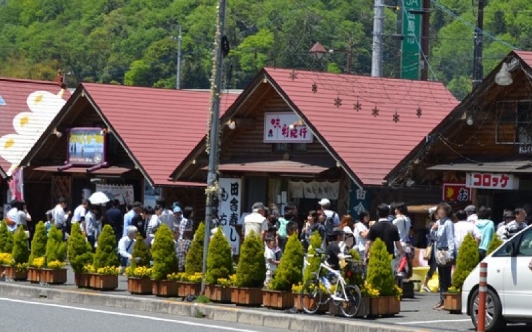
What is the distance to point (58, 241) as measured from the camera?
23859mm

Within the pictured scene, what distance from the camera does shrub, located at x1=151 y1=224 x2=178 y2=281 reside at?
21078mm

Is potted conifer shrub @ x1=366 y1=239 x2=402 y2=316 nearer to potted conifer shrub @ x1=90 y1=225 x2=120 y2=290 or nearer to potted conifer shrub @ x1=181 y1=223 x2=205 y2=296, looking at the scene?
potted conifer shrub @ x1=181 y1=223 x2=205 y2=296

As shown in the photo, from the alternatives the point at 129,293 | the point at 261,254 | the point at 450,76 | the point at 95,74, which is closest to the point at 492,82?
the point at 261,254

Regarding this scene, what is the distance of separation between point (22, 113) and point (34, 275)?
1547cm

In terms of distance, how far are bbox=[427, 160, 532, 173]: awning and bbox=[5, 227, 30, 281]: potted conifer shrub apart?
27.7 ft

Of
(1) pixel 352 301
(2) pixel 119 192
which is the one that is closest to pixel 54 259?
(1) pixel 352 301

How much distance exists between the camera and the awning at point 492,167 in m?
23.3

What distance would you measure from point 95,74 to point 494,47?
3780cm

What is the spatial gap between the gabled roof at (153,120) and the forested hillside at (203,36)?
16645 mm

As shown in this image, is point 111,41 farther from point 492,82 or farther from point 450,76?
point 492,82

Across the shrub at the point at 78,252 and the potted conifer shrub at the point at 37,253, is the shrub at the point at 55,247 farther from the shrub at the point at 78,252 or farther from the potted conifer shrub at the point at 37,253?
the shrub at the point at 78,252

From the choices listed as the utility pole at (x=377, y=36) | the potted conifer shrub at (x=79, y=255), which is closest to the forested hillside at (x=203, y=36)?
the utility pole at (x=377, y=36)

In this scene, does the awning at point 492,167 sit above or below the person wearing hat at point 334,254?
above

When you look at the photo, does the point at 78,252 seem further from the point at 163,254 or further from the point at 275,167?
the point at 275,167
